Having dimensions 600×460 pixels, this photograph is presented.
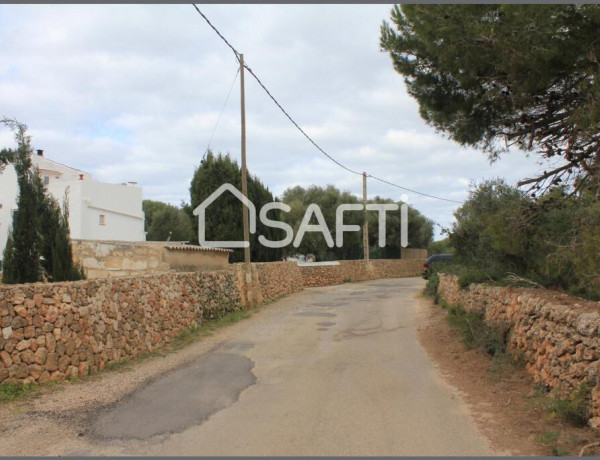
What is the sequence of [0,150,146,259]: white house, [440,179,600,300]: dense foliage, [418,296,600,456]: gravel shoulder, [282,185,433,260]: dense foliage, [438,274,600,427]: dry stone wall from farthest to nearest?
[282,185,433,260]: dense foliage → [0,150,146,259]: white house → [440,179,600,300]: dense foliage → [438,274,600,427]: dry stone wall → [418,296,600,456]: gravel shoulder

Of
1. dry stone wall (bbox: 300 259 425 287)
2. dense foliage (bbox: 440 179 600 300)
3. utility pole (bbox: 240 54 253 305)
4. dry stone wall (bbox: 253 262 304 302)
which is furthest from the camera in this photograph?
dry stone wall (bbox: 300 259 425 287)

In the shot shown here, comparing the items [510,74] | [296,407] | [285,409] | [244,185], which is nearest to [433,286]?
[244,185]

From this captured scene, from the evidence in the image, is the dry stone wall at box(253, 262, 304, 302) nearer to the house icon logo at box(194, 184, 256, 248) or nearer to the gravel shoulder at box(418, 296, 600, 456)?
the house icon logo at box(194, 184, 256, 248)

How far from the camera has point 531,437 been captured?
5.30 meters

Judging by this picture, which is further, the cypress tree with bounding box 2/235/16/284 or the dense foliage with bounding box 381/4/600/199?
the cypress tree with bounding box 2/235/16/284

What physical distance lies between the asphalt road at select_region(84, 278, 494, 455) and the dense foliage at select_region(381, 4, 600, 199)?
→ 4.41 metres

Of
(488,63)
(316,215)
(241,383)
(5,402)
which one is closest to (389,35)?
(488,63)

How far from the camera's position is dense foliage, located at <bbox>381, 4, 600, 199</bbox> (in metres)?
7.64

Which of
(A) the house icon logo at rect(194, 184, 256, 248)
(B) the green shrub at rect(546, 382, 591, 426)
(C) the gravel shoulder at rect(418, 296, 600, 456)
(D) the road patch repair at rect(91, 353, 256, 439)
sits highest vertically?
(A) the house icon logo at rect(194, 184, 256, 248)

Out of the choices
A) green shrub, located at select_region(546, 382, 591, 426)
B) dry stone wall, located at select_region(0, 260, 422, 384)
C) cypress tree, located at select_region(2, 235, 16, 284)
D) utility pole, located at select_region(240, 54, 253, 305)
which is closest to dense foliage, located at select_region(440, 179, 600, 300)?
green shrub, located at select_region(546, 382, 591, 426)

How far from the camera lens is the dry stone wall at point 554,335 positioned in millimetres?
5648

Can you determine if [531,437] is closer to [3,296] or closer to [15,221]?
[3,296]

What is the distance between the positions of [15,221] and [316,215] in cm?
3180

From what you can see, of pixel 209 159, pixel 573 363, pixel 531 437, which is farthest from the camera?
pixel 209 159
